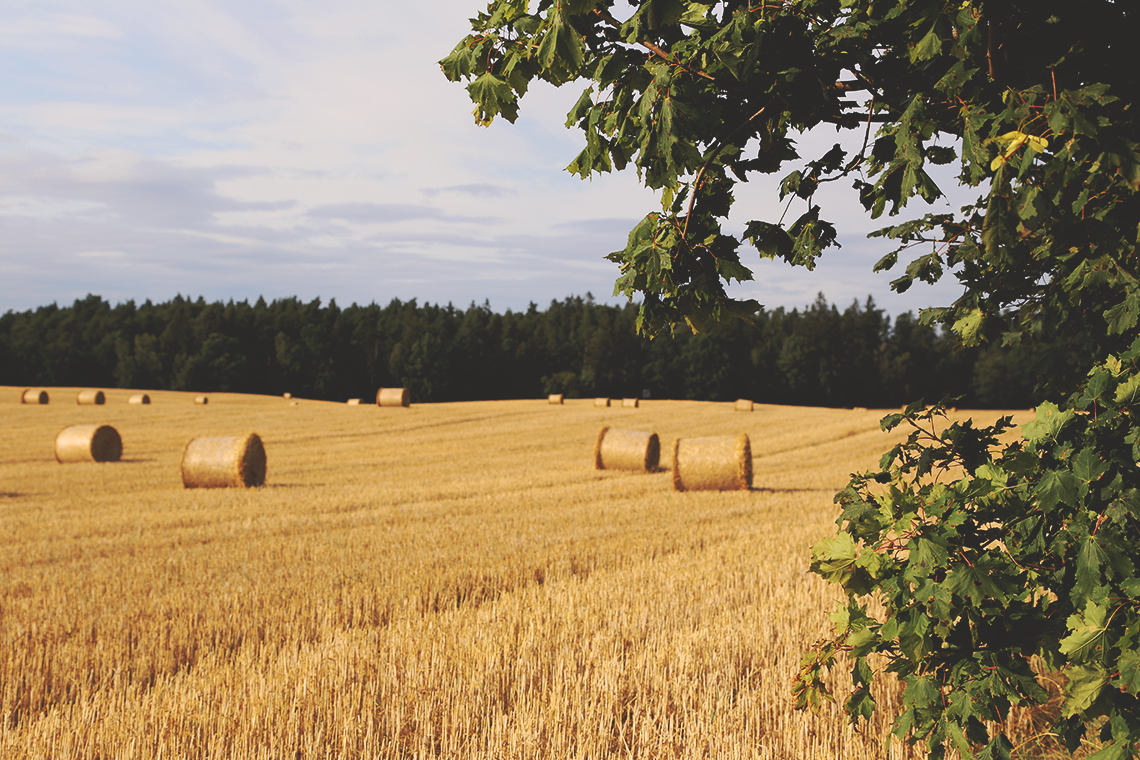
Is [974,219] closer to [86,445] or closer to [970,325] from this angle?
[970,325]

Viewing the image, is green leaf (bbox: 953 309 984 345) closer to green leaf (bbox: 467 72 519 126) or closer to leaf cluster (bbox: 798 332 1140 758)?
leaf cluster (bbox: 798 332 1140 758)

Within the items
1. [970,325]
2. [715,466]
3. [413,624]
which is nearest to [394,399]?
[715,466]

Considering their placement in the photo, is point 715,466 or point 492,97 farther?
point 715,466

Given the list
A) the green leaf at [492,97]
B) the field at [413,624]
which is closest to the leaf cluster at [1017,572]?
the field at [413,624]

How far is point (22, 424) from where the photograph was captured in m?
33.7

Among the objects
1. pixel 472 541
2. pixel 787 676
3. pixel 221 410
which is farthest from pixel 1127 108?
pixel 221 410

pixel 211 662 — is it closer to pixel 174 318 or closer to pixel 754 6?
pixel 754 6

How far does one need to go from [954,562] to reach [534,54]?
2.68m

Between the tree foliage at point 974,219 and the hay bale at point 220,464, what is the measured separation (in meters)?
15.5

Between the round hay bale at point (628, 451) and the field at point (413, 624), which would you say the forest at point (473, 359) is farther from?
the field at point (413, 624)

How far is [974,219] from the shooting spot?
343 cm

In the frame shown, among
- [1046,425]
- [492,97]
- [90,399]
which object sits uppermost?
[492,97]

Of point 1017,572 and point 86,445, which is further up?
point 1017,572

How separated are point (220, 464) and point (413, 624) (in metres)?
12.4
